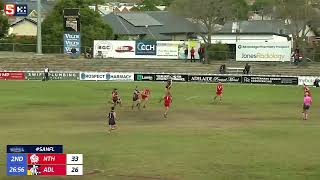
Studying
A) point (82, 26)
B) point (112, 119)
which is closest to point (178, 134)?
point (112, 119)

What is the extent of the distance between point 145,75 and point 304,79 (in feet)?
55.2

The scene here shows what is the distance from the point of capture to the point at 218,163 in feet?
67.7

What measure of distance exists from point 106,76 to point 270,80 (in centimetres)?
1779

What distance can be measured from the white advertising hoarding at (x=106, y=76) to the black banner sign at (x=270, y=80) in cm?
1269

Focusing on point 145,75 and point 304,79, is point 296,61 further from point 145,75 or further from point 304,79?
point 145,75

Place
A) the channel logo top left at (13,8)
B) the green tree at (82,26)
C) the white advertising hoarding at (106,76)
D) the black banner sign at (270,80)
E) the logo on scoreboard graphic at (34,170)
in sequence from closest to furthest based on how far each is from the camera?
1. the logo on scoreboard graphic at (34,170)
2. the black banner sign at (270,80)
3. the white advertising hoarding at (106,76)
4. the channel logo top left at (13,8)
5. the green tree at (82,26)

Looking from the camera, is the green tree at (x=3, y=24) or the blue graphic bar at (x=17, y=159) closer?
the blue graphic bar at (x=17, y=159)

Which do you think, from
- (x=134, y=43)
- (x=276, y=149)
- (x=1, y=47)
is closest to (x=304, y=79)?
(x=134, y=43)

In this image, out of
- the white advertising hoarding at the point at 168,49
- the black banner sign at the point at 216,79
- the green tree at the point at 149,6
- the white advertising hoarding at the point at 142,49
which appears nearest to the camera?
the black banner sign at the point at 216,79
